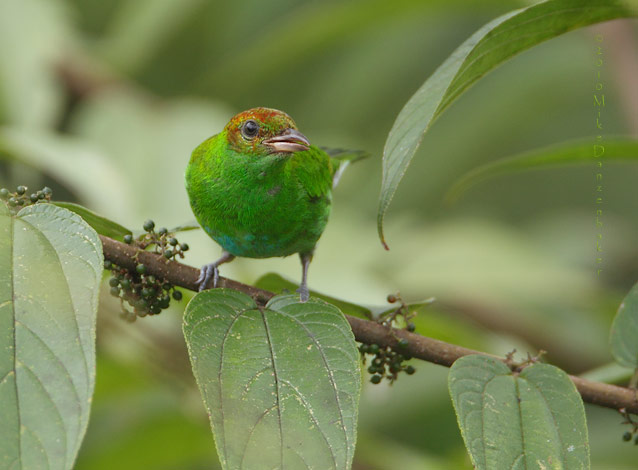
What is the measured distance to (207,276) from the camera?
1.82 m

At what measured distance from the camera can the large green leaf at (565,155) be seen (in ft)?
6.30

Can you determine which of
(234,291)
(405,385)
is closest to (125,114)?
(405,385)

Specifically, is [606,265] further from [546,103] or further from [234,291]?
[234,291]

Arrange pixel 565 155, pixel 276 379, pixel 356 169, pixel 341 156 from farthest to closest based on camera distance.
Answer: pixel 356 169 < pixel 341 156 < pixel 565 155 < pixel 276 379

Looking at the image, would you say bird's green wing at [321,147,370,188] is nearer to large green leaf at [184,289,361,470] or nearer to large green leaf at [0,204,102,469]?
large green leaf at [184,289,361,470]

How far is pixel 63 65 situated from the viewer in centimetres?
482

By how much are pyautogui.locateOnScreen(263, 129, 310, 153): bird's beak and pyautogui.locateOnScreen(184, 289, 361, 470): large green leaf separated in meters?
0.70

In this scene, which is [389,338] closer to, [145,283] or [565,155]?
[145,283]

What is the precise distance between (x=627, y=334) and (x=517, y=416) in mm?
398

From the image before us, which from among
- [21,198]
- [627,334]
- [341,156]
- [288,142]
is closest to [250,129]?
[288,142]

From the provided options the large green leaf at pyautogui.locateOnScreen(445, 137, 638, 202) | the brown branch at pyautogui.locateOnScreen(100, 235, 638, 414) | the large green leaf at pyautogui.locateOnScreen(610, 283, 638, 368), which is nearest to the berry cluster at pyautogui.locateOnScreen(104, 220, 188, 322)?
the brown branch at pyautogui.locateOnScreen(100, 235, 638, 414)

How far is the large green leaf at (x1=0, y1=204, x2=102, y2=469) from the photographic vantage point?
1103 mm

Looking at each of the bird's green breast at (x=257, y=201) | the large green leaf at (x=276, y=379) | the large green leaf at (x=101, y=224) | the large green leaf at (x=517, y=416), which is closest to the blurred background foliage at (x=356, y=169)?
the bird's green breast at (x=257, y=201)

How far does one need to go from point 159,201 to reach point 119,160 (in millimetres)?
560
